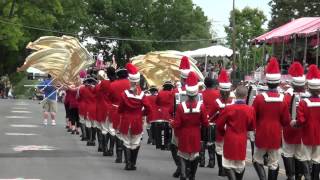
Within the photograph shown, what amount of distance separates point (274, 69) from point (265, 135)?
3.43 ft

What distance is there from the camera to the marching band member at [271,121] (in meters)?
11.1

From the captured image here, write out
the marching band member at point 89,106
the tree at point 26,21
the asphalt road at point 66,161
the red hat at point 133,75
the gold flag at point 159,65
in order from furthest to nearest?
the tree at point 26,21 → the gold flag at point 159,65 → the marching band member at point 89,106 → the red hat at point 133,75 → the asphalt road at point 66,161

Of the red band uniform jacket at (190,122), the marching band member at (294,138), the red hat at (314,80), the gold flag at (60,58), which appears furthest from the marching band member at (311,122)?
the gold flag at (60,58)

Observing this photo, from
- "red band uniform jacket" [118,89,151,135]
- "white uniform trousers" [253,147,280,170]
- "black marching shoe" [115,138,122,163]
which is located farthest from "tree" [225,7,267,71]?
"white uniform trousers" [253,147,280,170]

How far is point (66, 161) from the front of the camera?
50.2 feet

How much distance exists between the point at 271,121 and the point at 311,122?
0.88 metres

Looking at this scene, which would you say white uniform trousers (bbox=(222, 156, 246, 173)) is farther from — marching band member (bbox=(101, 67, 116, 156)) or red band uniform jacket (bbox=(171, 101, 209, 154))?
marching band member (bbox=(101, 67, 116, 156))

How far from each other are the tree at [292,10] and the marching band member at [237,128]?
42.7 metres

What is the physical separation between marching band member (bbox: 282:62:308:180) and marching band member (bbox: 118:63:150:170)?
10.0 feet

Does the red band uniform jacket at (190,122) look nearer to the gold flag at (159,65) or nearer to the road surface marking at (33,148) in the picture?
the road surface marking at (33,148)

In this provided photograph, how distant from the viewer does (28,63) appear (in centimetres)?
2022

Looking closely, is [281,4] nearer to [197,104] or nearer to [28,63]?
[28,63]

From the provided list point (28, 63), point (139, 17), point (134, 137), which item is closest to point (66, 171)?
point (134, 137)

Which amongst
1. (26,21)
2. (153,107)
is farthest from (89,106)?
(26,21)
